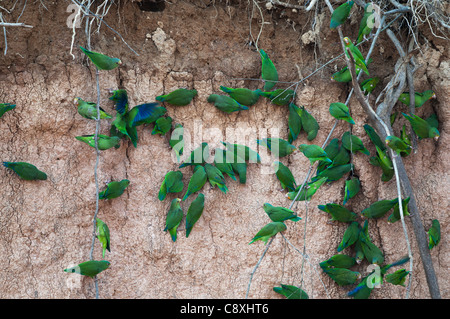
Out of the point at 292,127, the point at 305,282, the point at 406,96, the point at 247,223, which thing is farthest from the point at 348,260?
the point at 406,96

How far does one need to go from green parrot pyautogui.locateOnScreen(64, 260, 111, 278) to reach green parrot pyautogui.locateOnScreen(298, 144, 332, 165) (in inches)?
40.2

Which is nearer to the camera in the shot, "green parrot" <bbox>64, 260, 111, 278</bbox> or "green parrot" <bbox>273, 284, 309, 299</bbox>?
"green parrot" <bbox>64, 260, 111, 278</bbox>

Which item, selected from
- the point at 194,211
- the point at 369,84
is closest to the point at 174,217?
the point at 194,211

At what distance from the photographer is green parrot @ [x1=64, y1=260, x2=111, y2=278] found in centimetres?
199

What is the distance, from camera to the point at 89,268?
1994mm

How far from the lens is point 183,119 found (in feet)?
7.54

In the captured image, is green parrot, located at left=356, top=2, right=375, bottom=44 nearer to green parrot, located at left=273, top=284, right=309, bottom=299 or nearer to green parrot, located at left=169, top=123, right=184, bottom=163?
green parrot, located at left=169, top=123, right=184, bottom=163

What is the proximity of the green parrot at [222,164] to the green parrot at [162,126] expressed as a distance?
0.26 metres

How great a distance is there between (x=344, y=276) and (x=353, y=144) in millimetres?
609

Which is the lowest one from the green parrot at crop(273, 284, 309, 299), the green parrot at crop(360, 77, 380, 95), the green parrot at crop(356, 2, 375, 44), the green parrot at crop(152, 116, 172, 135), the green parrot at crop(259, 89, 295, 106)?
the green parrot at crop(273, 284, 309, 299)

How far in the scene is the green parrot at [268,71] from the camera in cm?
227

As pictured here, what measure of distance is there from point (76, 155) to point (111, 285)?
612mm

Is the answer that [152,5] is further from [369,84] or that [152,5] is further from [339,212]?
[339,212]

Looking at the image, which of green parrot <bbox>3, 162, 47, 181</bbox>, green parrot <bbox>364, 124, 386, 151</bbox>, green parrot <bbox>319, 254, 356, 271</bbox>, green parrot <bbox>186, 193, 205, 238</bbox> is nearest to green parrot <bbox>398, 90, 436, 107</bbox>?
green parrot <bbox>364, 124, 386, 151</bbox>
